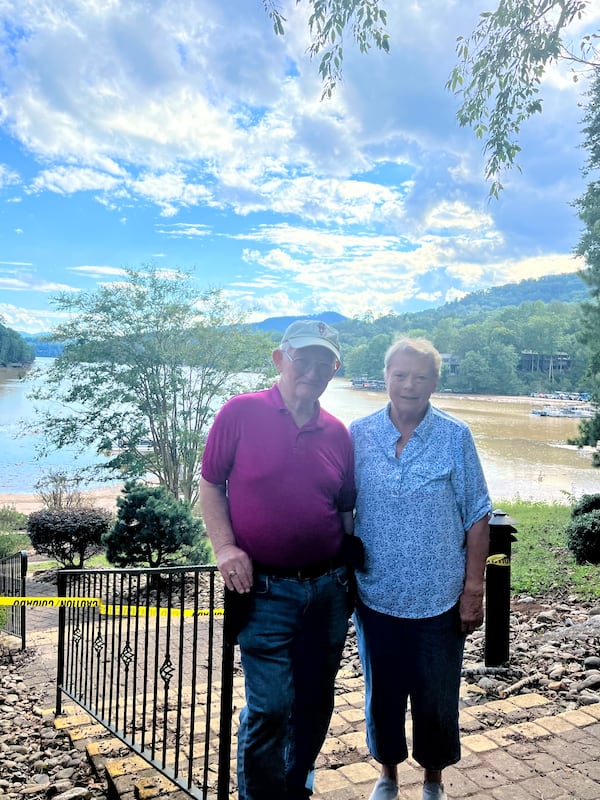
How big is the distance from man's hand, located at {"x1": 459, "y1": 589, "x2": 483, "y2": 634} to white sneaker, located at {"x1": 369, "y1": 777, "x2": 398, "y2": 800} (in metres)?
0.62

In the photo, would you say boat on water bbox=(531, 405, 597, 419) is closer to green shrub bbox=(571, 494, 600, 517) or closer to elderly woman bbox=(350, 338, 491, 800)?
green shrub bbox=(571, 494, 600, 517)

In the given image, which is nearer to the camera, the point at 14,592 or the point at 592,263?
the point at 14,592

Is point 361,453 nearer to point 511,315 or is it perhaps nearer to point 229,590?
point 229,590

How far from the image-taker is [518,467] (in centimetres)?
2675

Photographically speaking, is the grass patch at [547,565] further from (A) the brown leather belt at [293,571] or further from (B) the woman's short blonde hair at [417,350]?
(A) the brown leather belt at [293,571]

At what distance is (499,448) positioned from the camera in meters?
30.8

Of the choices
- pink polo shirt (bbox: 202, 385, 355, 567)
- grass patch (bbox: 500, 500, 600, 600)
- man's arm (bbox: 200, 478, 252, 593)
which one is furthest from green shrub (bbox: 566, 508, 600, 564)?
man's arm (bbox: 200, 478, 252, 593)

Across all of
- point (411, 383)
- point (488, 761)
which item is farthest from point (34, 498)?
point (411, 383)

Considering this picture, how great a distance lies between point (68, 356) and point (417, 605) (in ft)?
54.6

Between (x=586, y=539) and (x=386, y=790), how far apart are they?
6981 mm

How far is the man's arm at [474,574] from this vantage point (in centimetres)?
202

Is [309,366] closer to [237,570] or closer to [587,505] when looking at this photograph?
[237,570]

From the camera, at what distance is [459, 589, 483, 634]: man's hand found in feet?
6.62

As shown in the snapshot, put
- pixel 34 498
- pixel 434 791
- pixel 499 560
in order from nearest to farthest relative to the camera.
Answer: pixel 434 791, pixel 499 560, pixel 34 498
